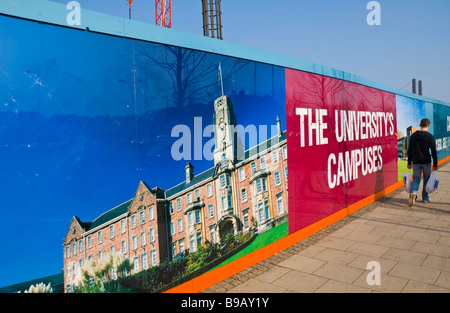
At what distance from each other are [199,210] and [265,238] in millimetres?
1304

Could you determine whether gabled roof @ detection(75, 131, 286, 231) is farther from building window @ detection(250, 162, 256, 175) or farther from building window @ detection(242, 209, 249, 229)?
building window @ detection(242, 209, 249, 229)

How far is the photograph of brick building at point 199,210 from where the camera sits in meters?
2.66

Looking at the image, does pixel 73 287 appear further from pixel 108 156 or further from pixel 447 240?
pixel 447 240

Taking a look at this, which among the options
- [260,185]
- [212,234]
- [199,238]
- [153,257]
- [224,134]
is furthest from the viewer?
[260,185]

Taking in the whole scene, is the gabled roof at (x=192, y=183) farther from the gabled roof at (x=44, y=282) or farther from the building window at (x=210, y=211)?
the gabled roof at (x=44, y=282)

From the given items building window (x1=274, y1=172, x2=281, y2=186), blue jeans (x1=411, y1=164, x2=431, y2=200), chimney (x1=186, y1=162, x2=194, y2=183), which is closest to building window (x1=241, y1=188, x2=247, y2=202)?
building window (x1=274, y1=172, x2=281, y2=186)

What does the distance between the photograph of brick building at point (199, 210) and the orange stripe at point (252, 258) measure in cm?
35

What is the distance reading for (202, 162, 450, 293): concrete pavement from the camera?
11.4ft

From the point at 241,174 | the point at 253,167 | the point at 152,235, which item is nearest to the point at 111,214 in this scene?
the point at 152,235

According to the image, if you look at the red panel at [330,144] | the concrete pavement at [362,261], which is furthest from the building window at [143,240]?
the red panel at [330,144]

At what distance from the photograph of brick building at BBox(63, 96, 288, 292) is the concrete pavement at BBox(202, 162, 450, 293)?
0.60 metres

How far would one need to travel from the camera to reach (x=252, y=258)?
4129 millimetres

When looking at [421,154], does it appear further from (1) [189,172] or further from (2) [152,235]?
(2) [152,235]
